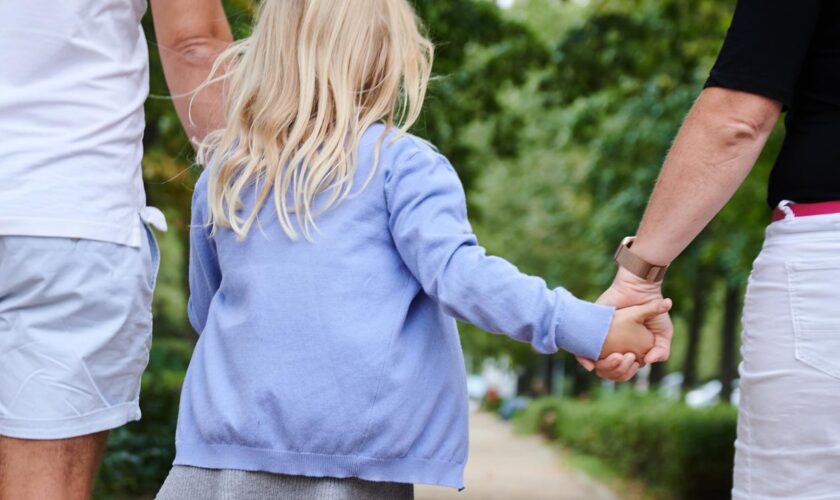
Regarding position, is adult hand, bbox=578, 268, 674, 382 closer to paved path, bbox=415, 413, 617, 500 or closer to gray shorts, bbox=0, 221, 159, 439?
gray shorts, bbox=0, 221, 159, 439

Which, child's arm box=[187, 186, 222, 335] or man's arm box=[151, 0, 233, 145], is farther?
man's arm box=[151, 0, 233, 145]

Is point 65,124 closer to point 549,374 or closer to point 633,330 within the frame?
point 633,330

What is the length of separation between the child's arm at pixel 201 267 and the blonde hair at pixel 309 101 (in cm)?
12

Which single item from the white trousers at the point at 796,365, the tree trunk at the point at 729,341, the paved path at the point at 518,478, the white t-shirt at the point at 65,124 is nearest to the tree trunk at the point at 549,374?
the paved path at the point at 518,478

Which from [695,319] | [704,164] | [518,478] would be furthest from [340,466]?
[695,319]

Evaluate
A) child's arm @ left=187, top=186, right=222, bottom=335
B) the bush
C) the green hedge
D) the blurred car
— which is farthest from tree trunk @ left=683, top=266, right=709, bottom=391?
child's arm @ left=187, top=186, right=222, bottom=335

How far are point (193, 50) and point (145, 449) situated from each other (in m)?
7.11

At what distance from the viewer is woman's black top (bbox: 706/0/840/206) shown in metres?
2.27

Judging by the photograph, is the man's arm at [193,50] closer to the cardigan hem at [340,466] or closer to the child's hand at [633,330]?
the cardigan hem at [340,466]

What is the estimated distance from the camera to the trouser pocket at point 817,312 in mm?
2219

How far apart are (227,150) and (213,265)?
1.01 ft

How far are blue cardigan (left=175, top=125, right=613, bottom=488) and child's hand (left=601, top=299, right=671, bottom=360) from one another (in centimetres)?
7

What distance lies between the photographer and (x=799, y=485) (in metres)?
2.26

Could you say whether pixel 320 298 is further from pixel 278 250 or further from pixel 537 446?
pixel 537 446
